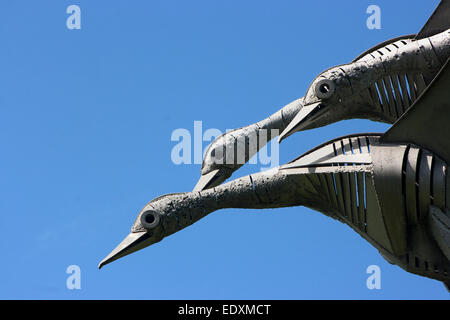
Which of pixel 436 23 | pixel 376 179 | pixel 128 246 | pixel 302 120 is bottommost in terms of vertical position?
pixel 128 246

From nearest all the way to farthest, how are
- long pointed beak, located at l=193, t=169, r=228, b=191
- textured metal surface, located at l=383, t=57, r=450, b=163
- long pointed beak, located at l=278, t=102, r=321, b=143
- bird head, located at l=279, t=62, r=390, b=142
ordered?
textured metal surface, located at l=383, t=57, r=450, b=163
long pointed beak, located at l=278, t=102, r=321, b=143
bird head, located at l=279, t=62, r=390, b=142
long pointed beak, located at l=193, t=169, r=228, b=191

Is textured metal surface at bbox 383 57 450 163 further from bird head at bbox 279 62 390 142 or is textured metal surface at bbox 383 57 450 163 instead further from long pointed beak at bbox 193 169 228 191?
long pointed beak at bbox 193 169 228 191

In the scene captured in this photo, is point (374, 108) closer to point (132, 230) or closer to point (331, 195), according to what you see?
point (331, 195)

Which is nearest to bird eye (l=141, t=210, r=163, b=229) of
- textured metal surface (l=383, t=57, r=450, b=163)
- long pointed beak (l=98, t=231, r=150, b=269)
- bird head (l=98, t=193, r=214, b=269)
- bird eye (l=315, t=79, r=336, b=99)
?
bird head (l=98, t=193, r=214, b=269)

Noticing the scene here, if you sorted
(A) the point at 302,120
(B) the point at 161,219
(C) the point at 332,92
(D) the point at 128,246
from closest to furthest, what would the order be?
(A) the point at 302,120 < (C) the point at 332,92 < (D) the point at 128,246 < (B) the point at 161,219

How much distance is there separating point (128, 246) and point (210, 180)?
1916 millimetres

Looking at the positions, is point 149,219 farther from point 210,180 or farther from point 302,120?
point 302,120

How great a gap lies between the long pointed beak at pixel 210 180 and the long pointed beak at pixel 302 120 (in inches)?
71.3

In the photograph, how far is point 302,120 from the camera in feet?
45.4

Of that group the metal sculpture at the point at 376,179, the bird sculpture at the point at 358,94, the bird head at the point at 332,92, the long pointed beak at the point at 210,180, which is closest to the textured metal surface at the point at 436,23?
the bird sculpture at the point at 358,94

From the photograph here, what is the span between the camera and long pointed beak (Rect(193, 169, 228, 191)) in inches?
591

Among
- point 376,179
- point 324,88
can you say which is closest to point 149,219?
point 324,88

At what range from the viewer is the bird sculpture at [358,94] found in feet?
46.4

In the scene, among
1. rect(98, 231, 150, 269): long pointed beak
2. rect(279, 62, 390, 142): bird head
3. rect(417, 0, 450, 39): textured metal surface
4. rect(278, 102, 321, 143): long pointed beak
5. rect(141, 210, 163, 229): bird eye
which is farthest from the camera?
rect(417, 0, 450, 39): textured metal surface
